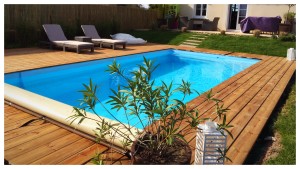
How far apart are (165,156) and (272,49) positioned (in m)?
10.9

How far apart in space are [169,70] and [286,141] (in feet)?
20.5

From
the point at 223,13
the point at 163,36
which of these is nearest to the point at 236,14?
the point at 223,13

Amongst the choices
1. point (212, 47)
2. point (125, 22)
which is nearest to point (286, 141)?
point (212, 47)

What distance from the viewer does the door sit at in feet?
56.9

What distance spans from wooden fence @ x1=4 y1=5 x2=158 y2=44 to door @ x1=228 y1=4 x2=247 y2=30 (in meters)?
5.69

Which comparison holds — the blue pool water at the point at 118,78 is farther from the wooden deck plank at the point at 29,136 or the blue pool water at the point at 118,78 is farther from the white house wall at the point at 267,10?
the white house wall at the point at 267,10

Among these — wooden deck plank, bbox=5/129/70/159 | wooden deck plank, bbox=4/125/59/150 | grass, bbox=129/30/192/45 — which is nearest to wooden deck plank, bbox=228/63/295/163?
wooden deck plank, bbox=5/129/70/159

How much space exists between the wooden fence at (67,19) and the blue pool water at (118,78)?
4.03 m

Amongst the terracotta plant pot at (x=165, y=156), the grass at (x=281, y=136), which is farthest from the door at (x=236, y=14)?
the terracotta plant pot at (x=165, y=156)

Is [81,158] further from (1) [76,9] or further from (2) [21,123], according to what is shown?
(1) [76,9]

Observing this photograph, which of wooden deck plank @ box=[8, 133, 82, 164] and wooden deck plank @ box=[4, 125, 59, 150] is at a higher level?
wooden deck plank @ box=[4, 125, 59, 150]

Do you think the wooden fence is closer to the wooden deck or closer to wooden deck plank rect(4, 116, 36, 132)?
the wooden deck

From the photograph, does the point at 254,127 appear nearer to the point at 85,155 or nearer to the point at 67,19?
the point at 85,155

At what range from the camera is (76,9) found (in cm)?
1298
